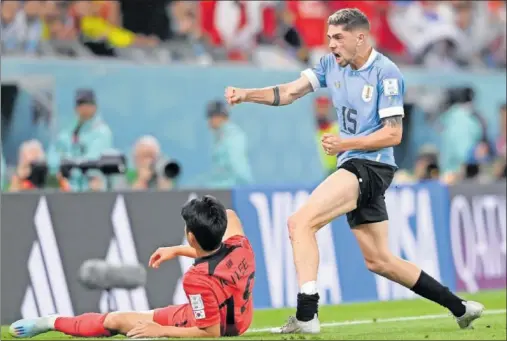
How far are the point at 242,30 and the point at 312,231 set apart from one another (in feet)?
38.3

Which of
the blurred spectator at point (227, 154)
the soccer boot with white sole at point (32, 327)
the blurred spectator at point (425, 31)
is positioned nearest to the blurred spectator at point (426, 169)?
the blurred spectator at point (227, 154)

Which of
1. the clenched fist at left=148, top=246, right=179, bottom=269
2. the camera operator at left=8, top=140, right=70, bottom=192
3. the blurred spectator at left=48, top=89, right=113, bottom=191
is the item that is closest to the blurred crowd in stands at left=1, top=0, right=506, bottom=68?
the blurred spectator at left=48, top=89, right=113, bottom=191

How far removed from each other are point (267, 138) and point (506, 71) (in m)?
5.56

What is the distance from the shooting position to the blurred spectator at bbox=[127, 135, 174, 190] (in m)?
16.0

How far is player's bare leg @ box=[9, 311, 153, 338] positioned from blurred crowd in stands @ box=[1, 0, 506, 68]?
913 cm

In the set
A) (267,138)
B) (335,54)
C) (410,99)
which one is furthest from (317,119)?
(335,54)

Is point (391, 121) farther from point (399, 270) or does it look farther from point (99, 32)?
point (99, 32)

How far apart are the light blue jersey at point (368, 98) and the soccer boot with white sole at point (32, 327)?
2506 millimetres

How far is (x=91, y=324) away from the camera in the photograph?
9.33 m

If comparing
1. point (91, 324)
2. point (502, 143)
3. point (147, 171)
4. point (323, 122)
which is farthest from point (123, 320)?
point (502, 143)

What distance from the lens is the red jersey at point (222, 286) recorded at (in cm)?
882

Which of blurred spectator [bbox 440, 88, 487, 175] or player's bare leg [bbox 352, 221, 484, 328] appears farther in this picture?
blurred spectator [bbox 440, 88, 487, 175]

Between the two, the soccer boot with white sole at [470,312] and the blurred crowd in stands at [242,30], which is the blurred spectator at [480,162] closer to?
the blurred crowd in stands at [242,30]

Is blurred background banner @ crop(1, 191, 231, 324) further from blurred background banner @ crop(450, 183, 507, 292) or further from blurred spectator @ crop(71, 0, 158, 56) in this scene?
blurred spectator @ crop(71, 0, 158, 56)
